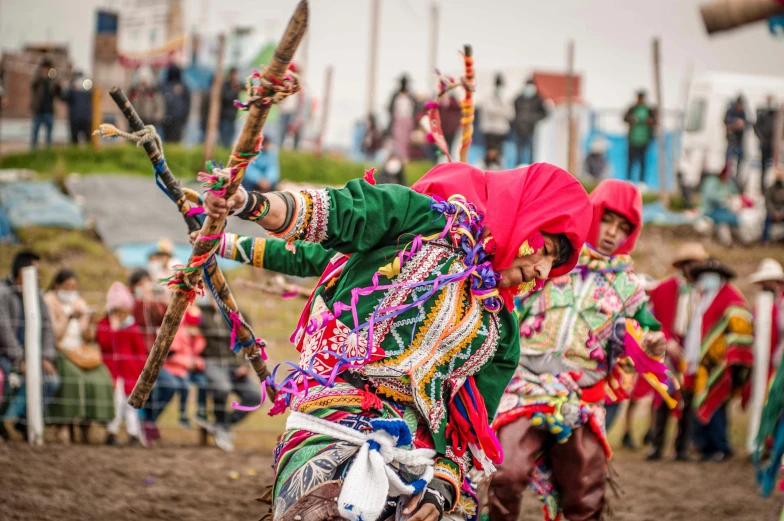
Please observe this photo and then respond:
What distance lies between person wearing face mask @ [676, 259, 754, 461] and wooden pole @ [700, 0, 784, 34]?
8531mm

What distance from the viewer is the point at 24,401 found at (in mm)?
8141

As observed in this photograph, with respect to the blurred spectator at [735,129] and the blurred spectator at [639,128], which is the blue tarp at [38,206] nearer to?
the blurred spectator at [639,128]

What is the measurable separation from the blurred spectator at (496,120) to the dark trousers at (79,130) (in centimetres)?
711

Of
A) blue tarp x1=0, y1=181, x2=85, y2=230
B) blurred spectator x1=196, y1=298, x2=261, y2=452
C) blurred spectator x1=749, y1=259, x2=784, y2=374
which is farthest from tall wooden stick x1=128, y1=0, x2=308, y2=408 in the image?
blue tarp x1=0, y1=181, x2=85, y2=230

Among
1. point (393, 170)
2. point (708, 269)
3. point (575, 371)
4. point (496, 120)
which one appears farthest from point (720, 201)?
point (575, 371)

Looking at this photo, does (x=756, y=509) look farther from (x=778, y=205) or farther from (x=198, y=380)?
(x=778, y=205)

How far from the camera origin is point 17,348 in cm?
812

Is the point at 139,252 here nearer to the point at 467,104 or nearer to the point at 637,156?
the point at 637,156

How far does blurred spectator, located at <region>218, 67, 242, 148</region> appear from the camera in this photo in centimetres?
1645

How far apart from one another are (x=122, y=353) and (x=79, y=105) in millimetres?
9338

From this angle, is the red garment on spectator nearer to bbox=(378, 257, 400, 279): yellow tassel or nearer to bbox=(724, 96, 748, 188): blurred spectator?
bbox=(378, 257, 400, 279): yellow tassel

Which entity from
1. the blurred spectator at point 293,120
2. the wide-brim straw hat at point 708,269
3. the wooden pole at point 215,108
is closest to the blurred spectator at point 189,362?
the wide-brim straw hat at point 708,269

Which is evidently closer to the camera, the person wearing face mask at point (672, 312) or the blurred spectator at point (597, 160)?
the person wearing face mask at point (672, 312)

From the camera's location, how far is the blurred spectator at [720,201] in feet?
61.2
